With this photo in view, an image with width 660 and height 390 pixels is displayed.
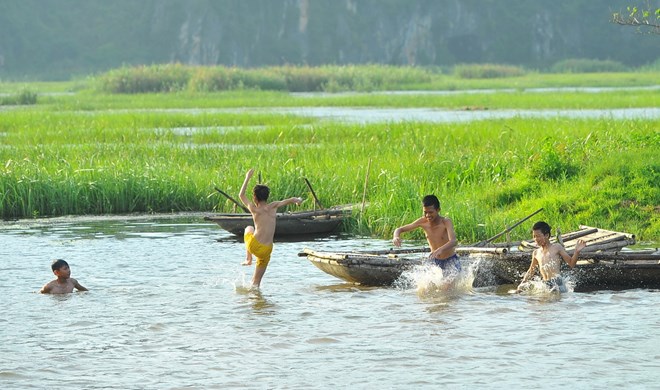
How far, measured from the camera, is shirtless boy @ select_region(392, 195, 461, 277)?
42.4 ft

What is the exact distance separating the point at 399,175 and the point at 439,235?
244 inches

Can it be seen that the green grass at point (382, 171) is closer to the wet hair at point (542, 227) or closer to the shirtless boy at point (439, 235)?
the shirtless boy at point (439, 235)

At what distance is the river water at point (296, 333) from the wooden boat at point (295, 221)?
1.75m

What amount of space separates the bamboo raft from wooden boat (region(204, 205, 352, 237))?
375 cm

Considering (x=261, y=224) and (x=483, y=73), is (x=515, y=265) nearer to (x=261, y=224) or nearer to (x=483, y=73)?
(x=261, y=224)

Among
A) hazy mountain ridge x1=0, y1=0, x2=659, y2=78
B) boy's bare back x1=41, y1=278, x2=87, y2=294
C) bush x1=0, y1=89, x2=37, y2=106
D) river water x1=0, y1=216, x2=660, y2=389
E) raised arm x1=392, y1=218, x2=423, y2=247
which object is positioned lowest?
river water x1=0, y1=216, x2=660, y2=389

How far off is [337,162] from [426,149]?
253 cm

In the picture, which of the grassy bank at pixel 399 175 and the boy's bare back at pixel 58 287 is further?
the grassy bank at pixel 399 175

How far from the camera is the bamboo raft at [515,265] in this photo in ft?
42.9

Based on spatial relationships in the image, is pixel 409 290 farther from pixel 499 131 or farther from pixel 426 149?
pixel 499 131

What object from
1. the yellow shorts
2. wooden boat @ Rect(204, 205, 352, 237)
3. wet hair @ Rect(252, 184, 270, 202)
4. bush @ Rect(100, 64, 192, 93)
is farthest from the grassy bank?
bush @ Rect(100, 64, 192, 93)

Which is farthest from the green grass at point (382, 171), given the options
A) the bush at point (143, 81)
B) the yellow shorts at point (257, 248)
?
the bush at point (143, 81)

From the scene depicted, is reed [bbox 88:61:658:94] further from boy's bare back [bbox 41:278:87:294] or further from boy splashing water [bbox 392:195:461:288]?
boy splashing water [bbox 392:195:461:288]

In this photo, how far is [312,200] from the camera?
19.5 metres
